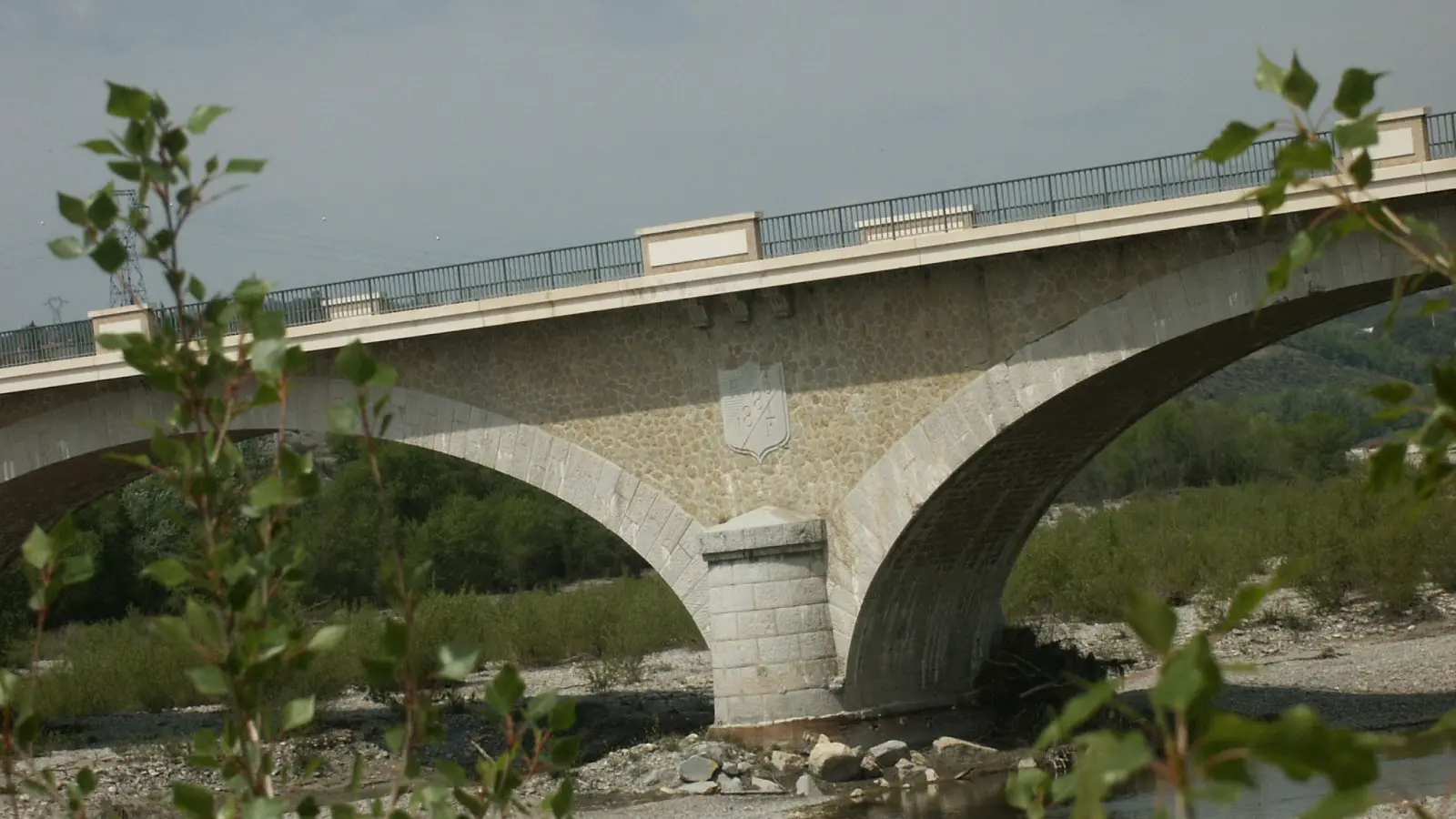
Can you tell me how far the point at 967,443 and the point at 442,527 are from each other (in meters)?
27.6

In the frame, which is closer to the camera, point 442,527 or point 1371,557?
point 1371,557

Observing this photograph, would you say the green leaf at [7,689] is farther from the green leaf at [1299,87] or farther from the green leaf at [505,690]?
the green leaf at [1299,87]

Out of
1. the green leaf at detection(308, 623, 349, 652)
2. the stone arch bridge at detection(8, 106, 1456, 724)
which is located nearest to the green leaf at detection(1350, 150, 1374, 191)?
the green leaf at detection(308, 623, 349, 652)

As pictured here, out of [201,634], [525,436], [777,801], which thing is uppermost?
[525,436]

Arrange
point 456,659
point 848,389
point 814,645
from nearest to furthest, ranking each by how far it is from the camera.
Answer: point 456,659 → point 814,645 → point 848,389

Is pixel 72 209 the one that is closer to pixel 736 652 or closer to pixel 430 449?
pixel 736 652

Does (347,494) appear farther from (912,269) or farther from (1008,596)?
(912,269)

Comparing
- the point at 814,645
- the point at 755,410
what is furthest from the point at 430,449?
the point at 814,645

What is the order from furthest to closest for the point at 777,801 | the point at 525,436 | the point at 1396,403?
the point at 525,436, the point at 777,801, the point at 1396,403

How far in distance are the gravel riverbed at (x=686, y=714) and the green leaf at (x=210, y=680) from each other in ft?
26.5

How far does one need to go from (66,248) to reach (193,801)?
74cm

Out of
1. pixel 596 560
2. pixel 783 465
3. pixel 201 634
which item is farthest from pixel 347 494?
pixel 201 634

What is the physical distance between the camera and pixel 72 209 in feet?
7.83

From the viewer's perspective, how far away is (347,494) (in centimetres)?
3906
